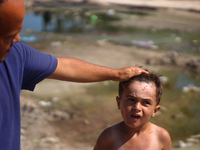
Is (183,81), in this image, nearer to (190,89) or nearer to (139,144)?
(190,89)

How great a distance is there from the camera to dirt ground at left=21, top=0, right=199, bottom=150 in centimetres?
371

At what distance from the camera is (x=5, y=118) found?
6.24 ft

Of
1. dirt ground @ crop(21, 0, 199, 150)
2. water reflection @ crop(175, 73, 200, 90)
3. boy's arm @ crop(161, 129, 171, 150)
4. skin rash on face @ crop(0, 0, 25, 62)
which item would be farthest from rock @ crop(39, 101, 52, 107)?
skin rash on face @ crop(0, 0, 25, 62)

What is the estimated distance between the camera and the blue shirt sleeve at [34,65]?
2037 mm

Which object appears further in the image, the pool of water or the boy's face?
the pool of water

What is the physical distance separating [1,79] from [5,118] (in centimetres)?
21

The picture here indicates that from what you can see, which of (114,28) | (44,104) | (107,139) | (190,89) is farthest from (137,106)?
(114,28)

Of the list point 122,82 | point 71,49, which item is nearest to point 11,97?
point 122,82

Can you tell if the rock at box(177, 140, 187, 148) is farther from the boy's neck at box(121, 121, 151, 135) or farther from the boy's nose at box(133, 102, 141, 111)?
the boy's nose at box(133, 102, 141, 111)

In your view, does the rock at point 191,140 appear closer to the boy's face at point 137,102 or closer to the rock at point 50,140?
the rock at point 50,140

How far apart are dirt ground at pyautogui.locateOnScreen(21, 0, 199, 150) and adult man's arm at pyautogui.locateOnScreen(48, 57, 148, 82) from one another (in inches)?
61.1

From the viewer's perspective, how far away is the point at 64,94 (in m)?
4.81

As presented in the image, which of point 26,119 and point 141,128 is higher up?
point 141,128

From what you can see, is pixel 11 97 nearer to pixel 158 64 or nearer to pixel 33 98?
pixel 33 98
